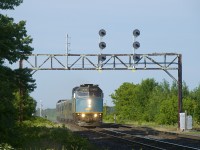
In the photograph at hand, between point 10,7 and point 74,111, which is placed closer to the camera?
point 10,7

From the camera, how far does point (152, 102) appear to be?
64.2 metres

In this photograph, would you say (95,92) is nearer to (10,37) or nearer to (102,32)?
(102,32)

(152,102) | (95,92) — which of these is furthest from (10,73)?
(152,102)

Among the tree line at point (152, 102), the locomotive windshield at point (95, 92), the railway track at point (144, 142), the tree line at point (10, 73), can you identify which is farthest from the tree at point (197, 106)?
the tree line at point (10, 73)

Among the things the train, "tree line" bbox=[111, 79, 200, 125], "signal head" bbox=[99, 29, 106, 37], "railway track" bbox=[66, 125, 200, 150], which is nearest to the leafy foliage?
"railway track" bbox=[66, 125, 200, 150]

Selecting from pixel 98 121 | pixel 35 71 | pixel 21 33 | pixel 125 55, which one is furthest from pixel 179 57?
pixel 21 33

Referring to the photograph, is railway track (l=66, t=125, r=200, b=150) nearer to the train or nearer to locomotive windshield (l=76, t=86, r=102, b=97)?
the train

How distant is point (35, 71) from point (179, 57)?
520 inches

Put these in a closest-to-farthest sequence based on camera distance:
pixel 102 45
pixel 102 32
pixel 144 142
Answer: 1. pixel 144 142
2. pixel 102 32
3. pixel 102 45

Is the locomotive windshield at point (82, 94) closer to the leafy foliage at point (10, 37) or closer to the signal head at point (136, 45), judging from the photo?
the signal head at point (136, 45)

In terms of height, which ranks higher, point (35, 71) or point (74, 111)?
point (35, 71)

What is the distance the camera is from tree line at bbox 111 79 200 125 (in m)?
54.3

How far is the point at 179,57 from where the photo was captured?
44.5 metres

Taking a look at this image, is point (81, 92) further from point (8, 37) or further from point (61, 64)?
point (8, 37)
